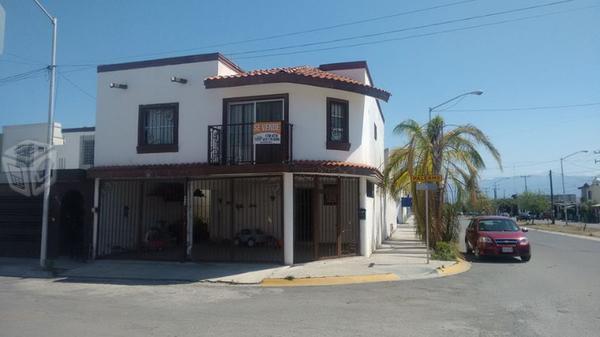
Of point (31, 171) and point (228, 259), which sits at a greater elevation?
point (31, 171)

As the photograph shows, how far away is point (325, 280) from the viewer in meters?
12.3

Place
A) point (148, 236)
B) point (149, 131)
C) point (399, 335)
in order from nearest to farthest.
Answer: point (399, 335), point (149, 131), point (148, 236)

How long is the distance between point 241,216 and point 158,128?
589cm

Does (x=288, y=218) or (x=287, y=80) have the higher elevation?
(x=287, y=80)

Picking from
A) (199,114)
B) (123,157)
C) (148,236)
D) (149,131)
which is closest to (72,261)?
(148,236)

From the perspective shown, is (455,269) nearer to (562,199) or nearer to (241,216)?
(241,216)

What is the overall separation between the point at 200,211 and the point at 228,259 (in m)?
5.21

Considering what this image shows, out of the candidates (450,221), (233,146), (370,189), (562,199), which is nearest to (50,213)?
(233,146)

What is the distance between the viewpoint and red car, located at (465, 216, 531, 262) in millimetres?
16297

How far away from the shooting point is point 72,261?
621 inches

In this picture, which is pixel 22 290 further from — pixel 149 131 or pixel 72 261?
pixel 149 131

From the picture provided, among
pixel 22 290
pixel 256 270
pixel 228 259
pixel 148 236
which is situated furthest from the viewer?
pixel 148 236

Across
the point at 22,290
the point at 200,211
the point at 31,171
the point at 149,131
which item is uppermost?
the point at 149,131

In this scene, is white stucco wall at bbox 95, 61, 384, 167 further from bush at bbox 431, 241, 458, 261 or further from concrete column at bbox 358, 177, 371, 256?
bush at bbox 431, 241, 458, 261
